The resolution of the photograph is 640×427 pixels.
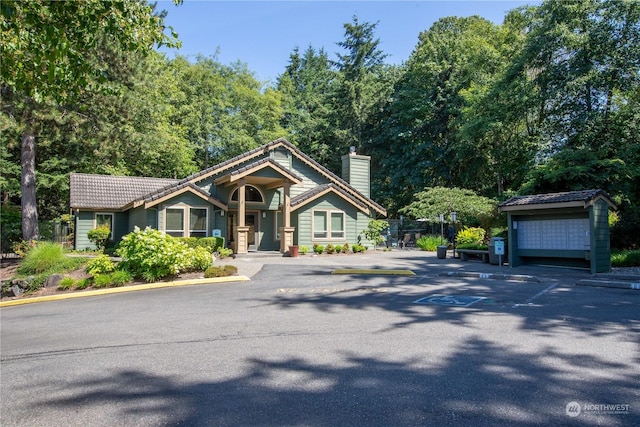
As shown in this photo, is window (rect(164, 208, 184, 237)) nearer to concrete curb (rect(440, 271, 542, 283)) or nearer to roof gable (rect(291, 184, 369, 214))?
roof gable (rect(291, 184, 369, 214))

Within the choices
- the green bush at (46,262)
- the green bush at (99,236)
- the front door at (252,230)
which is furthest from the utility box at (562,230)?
the green bush at (99,236)

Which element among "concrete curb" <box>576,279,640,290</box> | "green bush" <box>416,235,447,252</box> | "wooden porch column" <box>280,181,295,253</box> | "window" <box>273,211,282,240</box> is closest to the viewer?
"concrete curb" <box>576,279,640,290</box>

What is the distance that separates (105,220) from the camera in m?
25.3

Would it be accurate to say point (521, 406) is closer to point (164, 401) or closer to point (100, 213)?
point (164, 401)

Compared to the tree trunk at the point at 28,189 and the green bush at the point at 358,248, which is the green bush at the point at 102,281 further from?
the tree trunk at the point at 28,189

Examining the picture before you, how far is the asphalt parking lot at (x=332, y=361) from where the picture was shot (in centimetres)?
380

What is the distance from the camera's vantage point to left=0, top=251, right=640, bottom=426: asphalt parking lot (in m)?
3.80

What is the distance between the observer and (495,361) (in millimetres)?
5016

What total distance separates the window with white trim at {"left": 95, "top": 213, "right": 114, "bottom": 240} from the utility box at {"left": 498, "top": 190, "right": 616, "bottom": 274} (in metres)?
21.2

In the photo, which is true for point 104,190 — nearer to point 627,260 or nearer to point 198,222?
point 198,222

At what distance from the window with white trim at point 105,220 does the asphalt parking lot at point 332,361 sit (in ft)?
54.4

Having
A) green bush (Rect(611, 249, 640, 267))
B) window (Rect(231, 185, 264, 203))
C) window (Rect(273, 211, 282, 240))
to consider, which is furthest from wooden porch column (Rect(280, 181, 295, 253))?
green bush (Rect(611, 249, 640, 267))

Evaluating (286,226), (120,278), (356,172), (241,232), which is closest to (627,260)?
(286,226)

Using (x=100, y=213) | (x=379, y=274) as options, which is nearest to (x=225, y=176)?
(x=100, y=213)
